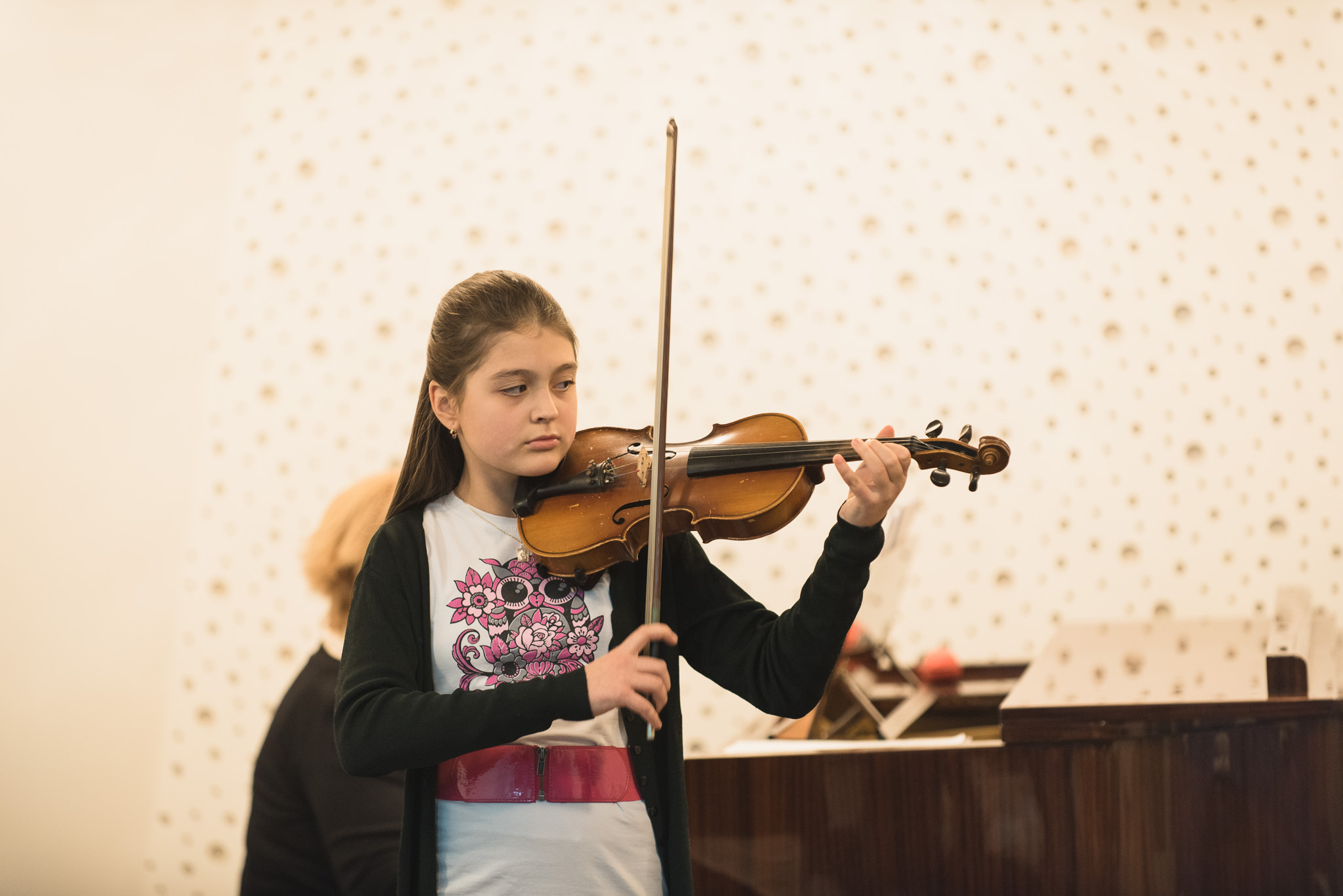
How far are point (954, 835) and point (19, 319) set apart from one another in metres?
3.65

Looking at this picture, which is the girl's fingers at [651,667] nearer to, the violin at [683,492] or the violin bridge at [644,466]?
the violin at [683,492]

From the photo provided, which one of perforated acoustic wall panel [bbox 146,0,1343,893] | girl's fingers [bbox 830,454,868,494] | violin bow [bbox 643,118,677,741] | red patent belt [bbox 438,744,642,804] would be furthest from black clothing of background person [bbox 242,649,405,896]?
perforated acoustic wall panel [bbox 146,0,1343,893]

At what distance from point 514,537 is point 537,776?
0.85ft

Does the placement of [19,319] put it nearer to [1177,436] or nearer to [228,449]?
[228,449]

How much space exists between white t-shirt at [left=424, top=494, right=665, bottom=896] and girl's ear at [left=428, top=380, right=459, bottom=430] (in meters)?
0.12

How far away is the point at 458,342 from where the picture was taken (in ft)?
3.58

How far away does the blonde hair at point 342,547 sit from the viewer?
1819mm

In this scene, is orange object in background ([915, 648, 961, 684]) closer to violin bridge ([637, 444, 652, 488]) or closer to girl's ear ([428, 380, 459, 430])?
violin bridge ([637, 444, 652, 488])

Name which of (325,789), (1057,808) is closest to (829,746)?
(1057,808)

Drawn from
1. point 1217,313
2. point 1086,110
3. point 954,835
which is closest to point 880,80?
point 1086,110

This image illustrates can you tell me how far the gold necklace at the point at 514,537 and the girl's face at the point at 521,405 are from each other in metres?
0.08

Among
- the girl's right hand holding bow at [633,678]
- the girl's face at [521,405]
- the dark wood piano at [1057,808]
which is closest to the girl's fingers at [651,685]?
the girl's right hand holding bow at [633,678]

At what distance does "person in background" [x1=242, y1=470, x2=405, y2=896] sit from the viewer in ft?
5.22

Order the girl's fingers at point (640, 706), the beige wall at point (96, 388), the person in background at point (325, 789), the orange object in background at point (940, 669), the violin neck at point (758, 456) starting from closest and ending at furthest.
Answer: the girl's fingers at point (640, 706), the violin neck at point (758, 456), the person in background at point (325, 789), the orange object in background at point (940, 669), the beige wall at point (96, 388)
